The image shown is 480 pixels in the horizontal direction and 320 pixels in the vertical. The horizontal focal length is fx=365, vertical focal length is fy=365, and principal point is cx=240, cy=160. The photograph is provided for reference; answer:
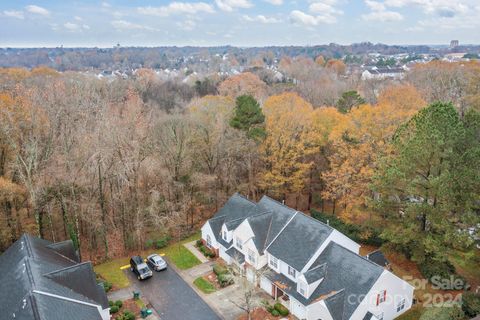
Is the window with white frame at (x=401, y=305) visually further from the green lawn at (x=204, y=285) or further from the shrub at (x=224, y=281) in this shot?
the green lawn at (x=204, y=285)

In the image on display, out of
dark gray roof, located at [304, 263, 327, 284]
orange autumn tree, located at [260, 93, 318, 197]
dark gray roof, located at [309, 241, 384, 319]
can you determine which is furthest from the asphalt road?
orange autumn tree, located at [260, 93, 318, 197]

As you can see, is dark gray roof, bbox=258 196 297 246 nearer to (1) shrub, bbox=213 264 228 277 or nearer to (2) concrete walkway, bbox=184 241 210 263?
(1) shrub, bbox=213 264 228 277

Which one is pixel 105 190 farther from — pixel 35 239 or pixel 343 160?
pixel 343 160

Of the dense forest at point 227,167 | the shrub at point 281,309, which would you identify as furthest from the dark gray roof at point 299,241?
the dense forest at point 227,167

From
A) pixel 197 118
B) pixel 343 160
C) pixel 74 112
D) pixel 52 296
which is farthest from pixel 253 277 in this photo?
pixel 74 112

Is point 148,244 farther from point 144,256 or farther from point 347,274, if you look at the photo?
point 347,274

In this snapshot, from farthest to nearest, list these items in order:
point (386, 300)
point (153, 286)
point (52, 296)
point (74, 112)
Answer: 1. point (74, 112)
2. point (153, 286)
3. point (386, 300)
4. point (52, 296)
